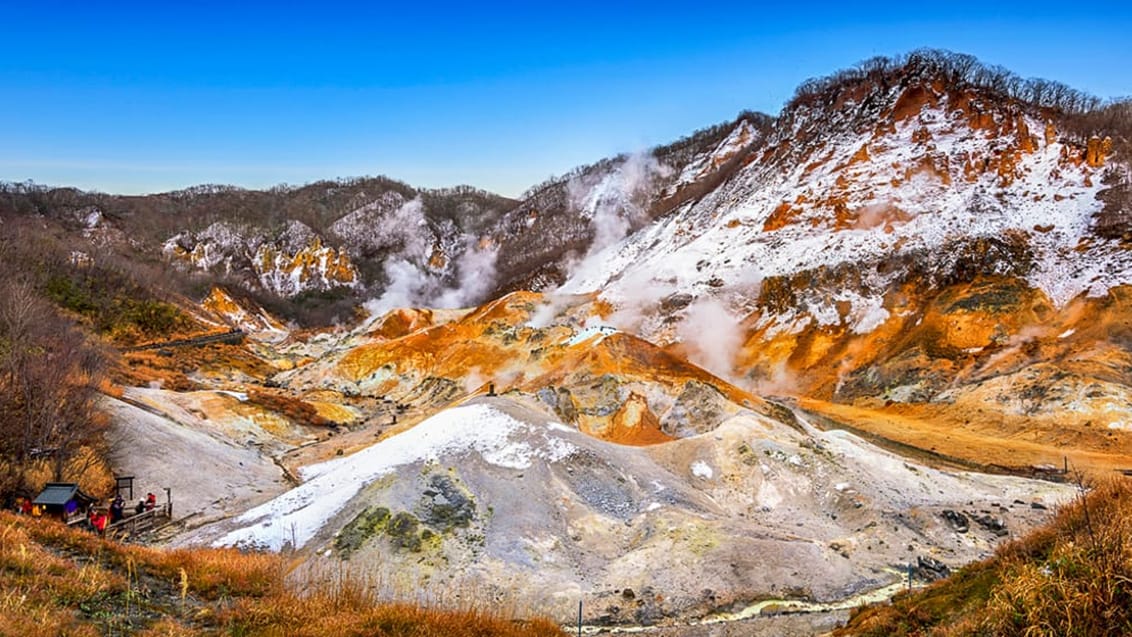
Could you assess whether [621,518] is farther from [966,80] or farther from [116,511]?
[966,80]

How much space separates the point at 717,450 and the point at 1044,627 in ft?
77.4

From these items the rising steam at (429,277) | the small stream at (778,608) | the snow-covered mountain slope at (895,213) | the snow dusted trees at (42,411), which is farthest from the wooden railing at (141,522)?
the rising steam at (429,277)

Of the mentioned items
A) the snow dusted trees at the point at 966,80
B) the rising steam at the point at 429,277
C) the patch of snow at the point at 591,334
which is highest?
the snow dusted trees at the point at 966,80

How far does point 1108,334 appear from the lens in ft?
161

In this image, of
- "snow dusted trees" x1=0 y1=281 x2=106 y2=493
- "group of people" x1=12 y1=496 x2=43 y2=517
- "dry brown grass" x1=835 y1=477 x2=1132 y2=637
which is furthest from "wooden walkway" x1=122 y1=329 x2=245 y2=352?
"dry brown grass" x1=835 y1=477 x2=1132 y2=637

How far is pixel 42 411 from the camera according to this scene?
1032 inches

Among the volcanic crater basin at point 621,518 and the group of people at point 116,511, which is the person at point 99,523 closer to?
the group of people at point 116,511

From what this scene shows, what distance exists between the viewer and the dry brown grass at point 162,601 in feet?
24.5

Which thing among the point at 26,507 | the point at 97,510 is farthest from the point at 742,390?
the point at 26,507

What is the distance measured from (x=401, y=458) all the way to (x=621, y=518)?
26.8ft

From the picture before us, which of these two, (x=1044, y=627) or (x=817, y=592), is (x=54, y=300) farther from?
(x=1044, y=627)

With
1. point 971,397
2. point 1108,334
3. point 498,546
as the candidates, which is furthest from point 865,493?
point 1108,334

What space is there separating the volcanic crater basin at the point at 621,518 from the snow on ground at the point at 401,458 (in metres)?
0.08

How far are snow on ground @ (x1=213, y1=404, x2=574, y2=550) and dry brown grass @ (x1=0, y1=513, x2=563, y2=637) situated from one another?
11.7m
